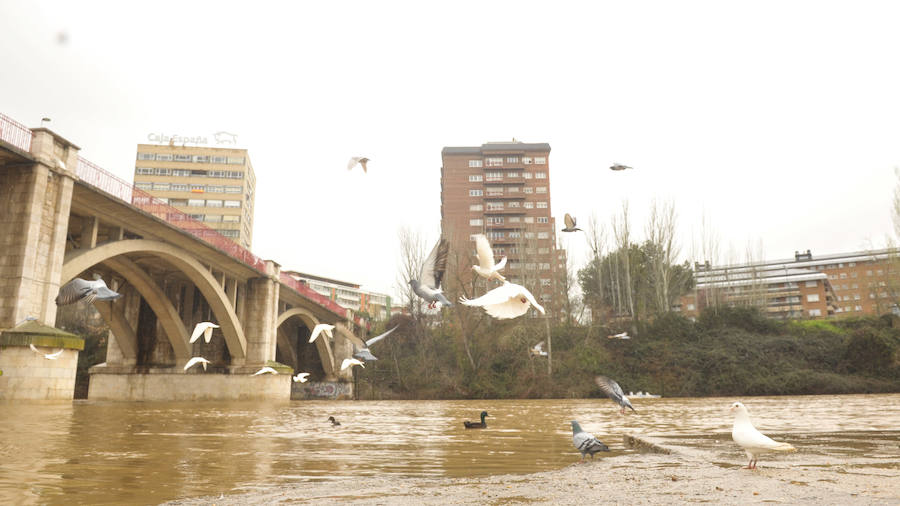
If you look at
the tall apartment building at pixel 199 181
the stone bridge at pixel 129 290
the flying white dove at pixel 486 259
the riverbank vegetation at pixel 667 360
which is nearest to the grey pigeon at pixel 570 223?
the flying white dove at pixel 486 259

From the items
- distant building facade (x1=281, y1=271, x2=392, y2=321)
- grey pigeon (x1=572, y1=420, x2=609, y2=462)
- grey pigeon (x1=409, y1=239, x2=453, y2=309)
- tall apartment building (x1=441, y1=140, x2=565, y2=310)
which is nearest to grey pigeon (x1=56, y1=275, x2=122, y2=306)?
grey pigeon (x1=409, y1=239, x2=453, y2=309)

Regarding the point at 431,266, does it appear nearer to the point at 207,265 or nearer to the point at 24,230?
the point at 24,230

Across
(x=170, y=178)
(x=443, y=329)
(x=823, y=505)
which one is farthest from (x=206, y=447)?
(x=170, y=178)

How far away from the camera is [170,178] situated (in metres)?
79.6

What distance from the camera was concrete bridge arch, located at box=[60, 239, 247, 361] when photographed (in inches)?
771

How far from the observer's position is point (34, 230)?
54.0ft

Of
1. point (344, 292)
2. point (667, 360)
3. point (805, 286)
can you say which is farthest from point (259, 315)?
point (344, 292)

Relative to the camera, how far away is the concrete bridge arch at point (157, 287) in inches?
771

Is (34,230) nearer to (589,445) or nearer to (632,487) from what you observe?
(589,445)

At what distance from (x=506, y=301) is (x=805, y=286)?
9657cm

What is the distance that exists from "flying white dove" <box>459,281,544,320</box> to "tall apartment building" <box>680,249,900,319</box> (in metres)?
48.4

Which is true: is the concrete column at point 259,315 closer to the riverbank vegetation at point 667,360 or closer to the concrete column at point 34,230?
the riverbank vegetation at point 667,360

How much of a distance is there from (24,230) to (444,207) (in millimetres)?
64224

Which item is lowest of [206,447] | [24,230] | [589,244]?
[206,447]
